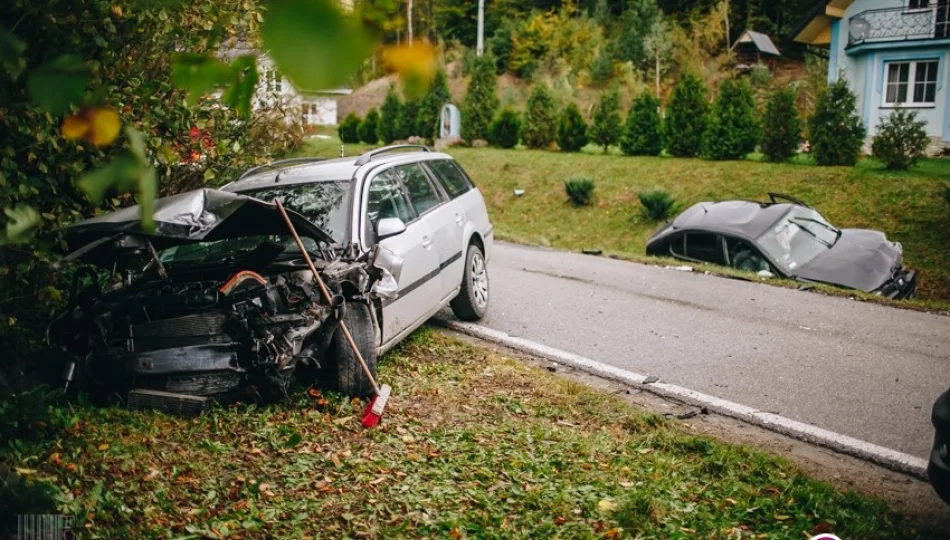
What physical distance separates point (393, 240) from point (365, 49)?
5481mm

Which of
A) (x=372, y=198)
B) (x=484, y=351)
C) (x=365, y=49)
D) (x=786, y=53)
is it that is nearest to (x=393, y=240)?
(x=372, y=198)

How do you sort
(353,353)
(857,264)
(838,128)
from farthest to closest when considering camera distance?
(838,128) → (857,264) → (353,353)

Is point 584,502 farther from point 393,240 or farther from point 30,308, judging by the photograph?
point 30,308

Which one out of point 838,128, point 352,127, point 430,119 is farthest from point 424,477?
point 352,127

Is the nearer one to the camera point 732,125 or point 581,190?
point 581,190

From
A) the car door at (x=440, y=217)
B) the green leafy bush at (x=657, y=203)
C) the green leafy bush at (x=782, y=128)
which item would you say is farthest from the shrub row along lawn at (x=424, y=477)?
the green leafy bush at (x=782, y=128)

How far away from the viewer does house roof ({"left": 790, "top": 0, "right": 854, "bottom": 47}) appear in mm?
28562

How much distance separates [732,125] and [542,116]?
22.2 ft

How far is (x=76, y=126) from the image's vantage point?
1522 millimetres

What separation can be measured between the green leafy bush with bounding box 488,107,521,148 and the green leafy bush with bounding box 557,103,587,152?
6.13 ft

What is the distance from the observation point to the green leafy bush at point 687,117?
71.5 ft

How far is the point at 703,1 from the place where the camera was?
160 feet

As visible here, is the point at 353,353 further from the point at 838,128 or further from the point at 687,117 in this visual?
the point at 687,117

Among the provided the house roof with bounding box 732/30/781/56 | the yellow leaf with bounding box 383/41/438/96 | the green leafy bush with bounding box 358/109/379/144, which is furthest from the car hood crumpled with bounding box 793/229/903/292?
the house roof with bounding box 732/30/781/56
